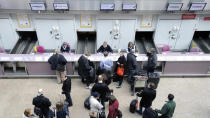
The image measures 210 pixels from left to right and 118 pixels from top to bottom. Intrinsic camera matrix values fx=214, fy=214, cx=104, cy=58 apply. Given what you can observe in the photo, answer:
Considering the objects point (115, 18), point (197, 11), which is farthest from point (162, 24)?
point (115, 18)

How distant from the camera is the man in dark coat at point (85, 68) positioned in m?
7.05

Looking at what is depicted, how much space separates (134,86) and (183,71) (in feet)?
7.19

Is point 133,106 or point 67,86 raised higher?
point 67,86

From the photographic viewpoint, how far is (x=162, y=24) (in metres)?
8.83

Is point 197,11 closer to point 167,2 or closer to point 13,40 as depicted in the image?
point 167,2

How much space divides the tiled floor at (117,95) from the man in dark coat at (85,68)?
1.42 ft

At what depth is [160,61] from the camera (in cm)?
786

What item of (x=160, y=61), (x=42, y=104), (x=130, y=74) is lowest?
(x=42, y=104)

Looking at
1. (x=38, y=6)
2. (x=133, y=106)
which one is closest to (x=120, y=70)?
(x=133, y=106)

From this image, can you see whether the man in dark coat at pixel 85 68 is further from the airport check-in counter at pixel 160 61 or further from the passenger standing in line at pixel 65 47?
the passenger standing in line at pixel 65 47

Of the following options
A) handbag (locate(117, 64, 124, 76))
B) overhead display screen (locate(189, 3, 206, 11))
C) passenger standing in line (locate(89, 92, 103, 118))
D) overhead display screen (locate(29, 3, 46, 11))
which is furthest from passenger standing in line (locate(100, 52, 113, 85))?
overhead display screen (locate(189, 3, 206, 11))

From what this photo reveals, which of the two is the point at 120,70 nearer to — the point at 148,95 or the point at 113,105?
the point at 148,95

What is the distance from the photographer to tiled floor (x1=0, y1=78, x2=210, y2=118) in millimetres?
6801

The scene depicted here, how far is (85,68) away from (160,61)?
2.78m
